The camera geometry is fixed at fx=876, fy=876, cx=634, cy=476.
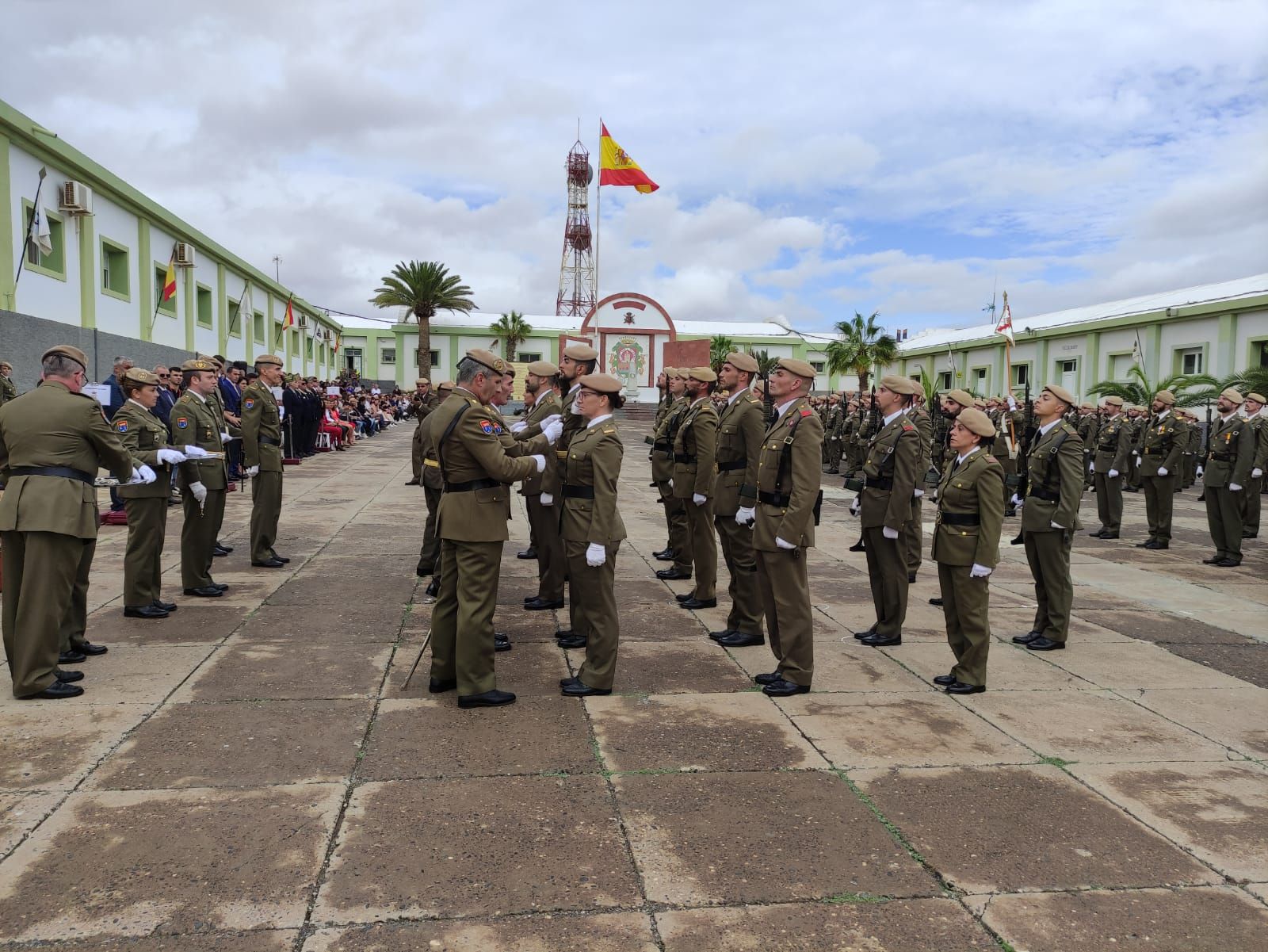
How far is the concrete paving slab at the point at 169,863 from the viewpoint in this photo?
274cm

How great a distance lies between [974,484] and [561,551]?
3.06m

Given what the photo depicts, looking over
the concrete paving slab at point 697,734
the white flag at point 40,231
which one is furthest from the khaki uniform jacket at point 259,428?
the white flag at point 40,231

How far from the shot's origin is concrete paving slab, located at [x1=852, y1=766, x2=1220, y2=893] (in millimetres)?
3100

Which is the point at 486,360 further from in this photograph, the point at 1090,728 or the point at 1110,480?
the point at 1110,480

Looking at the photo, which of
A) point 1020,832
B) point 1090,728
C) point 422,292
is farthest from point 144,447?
point 422,292

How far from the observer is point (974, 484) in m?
5.20

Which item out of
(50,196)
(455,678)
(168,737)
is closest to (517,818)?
(455,678)

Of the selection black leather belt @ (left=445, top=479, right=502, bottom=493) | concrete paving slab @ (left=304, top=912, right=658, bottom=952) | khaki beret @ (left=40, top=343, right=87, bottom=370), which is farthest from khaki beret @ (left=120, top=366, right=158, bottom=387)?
concrete paving slab @ (left=304, top=912, right=658, bottom=952)

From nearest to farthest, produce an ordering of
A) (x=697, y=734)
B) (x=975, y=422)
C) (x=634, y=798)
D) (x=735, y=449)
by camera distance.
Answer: (x=634, y=798), (x=697, y=734), (x=975, y=422), (x=735, y=449)

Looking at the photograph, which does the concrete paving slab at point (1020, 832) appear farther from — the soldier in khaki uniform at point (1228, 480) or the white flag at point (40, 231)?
the white flag at point (40, 231)

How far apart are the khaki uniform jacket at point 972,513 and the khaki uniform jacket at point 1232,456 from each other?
21.1 feet

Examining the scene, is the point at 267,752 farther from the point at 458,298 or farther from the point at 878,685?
the point at 458,298

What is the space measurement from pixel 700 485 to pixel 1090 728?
3.26m

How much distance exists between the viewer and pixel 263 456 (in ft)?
27.0
